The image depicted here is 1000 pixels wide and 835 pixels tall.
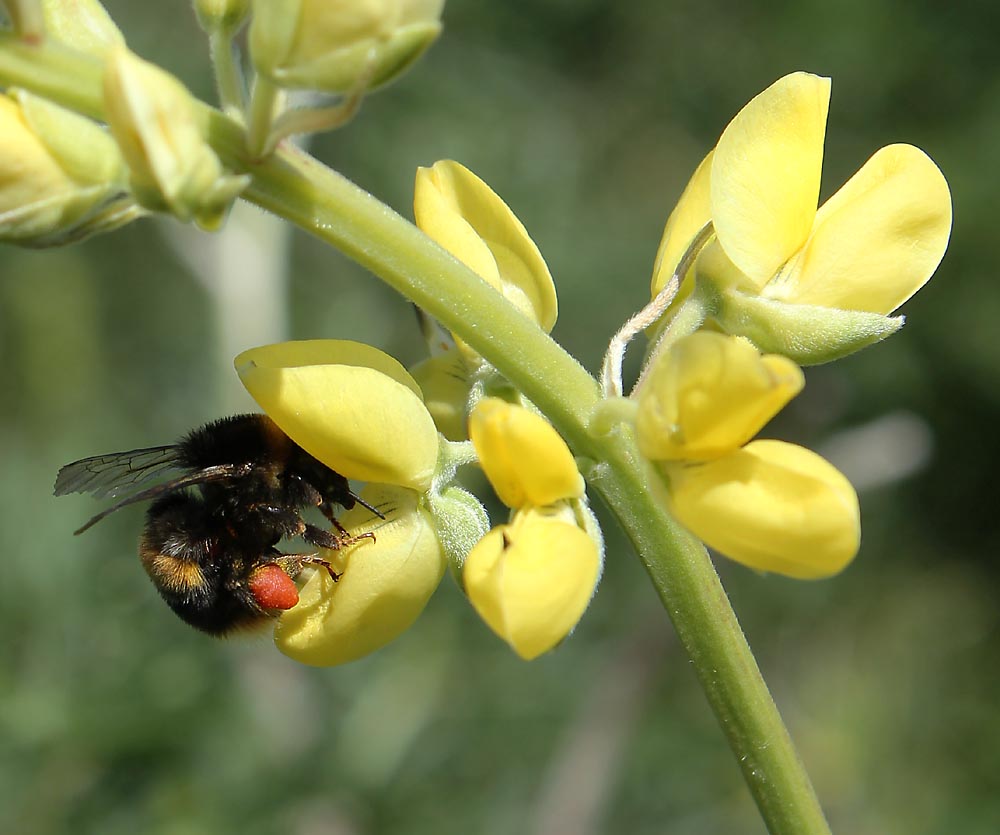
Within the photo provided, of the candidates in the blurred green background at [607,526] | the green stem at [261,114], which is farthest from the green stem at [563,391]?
the blurred green background at [607,526]

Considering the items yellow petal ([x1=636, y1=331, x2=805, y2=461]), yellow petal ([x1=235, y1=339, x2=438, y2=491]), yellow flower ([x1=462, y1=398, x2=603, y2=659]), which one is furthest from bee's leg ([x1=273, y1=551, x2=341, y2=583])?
yellow petal ([x1=636, y1=331, x2=805, y2=461])

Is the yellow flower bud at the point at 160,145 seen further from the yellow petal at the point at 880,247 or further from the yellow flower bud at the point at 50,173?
the yellow petal at the point at 880,247

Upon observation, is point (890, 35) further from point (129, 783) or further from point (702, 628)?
point (702, 628)

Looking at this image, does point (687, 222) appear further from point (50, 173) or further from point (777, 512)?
point (50, 173)

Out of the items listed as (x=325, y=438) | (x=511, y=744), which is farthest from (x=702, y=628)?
(x=511, y=744)

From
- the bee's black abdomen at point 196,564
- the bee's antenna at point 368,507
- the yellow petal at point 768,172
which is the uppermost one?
the yellow petal at point 768,172

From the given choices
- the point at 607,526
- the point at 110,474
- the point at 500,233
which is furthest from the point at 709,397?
the point at 607,526

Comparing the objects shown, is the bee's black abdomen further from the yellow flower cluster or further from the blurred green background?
the yellow flower cluster
